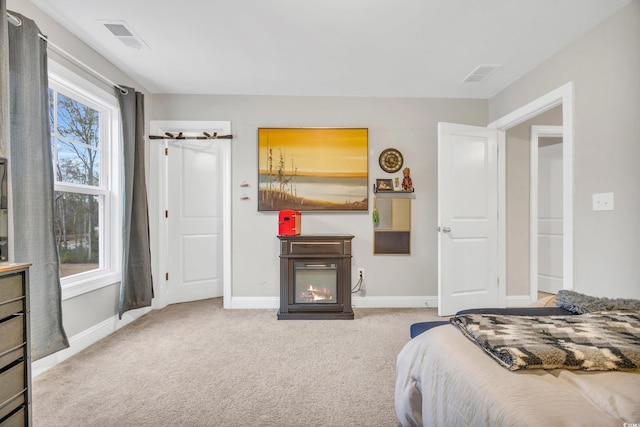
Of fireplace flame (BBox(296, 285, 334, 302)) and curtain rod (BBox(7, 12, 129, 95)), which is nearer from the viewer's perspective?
curtain rod (BBox(7, 12, 129, 95))

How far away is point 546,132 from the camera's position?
12.8ft

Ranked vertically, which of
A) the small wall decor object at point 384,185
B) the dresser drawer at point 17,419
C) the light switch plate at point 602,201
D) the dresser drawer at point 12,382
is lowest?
the dresser drawer at point 17,419

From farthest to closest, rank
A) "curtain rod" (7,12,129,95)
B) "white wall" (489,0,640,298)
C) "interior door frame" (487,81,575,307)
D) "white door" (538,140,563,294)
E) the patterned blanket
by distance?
1. "white door" (538,140,563,294)
2. "interior door frame" (487,81,575,307)
3. "white wall" (489,0,640,298)
4. "curtain rod" (7,12,129,95)
5. the patterned blanket

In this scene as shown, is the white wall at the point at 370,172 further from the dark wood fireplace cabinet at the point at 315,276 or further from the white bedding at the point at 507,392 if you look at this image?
the white bedding at the point at 507,392

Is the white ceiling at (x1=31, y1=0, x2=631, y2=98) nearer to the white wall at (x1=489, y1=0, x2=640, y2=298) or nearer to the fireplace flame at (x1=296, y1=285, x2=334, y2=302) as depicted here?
the white wall at (x1=489, y1=0, x2=640, y2=298)

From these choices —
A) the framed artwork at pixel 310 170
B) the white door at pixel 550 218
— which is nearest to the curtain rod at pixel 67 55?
the framed artwork at pixel 310 170

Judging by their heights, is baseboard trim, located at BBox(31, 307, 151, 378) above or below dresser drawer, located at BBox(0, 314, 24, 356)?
below

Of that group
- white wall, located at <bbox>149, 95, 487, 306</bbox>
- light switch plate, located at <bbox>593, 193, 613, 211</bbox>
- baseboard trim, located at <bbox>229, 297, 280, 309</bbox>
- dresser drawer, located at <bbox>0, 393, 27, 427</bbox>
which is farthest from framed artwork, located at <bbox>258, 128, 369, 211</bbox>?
dresser drawer, located at <bbox>0, 393, 27, 427</bbox>

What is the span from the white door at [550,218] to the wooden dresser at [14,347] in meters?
5.49

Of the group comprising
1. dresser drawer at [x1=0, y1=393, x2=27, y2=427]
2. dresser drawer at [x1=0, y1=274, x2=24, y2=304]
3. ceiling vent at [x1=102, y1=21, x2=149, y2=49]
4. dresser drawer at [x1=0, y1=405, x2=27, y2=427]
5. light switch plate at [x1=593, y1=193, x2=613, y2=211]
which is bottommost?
dresser drawer at [x1=0, y1=405, x2=27, y2=427]

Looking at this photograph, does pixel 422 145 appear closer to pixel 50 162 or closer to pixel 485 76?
pixel 485 76

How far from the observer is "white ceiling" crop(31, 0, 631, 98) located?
221 centimetres

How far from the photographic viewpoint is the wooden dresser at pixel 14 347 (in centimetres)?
142

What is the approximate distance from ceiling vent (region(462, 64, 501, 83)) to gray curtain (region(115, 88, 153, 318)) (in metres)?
3.35
